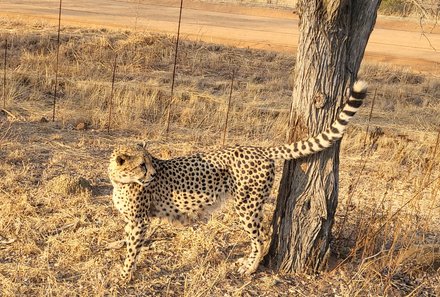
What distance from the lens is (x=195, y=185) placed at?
4613 millimetres

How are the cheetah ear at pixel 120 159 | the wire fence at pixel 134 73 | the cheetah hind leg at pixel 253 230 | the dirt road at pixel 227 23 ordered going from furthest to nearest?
the dirt road at pixel 227 23 < the wire fence at pixel 134 73 < the cheetah hind leg at pixel 253 230 < the cheetah ear at pixel 120 159

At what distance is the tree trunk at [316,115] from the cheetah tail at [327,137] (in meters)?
0.12

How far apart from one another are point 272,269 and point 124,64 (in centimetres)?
894

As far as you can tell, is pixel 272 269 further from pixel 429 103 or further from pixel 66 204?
pixel 429 103

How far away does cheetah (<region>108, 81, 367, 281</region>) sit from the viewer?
4.44m

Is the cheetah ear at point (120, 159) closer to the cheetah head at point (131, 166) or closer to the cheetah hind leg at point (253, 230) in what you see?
the cheetah head at point (131, 166)

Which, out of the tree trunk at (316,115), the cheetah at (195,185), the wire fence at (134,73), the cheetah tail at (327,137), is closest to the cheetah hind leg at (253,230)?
the cheetah at (195,185)

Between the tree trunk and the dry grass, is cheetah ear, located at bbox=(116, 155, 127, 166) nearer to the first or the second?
the dry grass

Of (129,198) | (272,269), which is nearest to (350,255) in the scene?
(272,269)

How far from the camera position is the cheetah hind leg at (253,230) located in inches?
179

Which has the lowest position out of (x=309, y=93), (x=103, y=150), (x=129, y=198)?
(x=103, y=150)

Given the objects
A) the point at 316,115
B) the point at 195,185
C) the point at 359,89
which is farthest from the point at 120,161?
the point at 359,89

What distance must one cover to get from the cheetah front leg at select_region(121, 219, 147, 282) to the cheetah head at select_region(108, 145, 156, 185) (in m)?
0.33

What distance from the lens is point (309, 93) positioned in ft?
14.3
